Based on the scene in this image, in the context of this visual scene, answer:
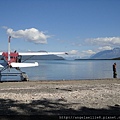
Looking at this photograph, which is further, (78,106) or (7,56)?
(7,56)

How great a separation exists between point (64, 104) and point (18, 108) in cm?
160

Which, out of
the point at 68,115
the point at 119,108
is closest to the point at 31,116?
the point at 68,115

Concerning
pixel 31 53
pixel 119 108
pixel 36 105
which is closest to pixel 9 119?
pixel 36 105

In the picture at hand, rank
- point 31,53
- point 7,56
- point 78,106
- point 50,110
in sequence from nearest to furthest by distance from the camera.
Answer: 1. point 50,110
2. point 78,106
3. point 7,56
4. point 31,53

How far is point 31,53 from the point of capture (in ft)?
95.0

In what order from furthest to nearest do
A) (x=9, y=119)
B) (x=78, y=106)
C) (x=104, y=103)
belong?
(x=104, y=103), (x=78, y=106), (x=9, y=119)

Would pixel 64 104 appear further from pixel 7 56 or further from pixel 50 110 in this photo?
pixel 7 56

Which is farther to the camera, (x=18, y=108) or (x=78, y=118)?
(x=18, y=108)

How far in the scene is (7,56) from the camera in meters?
24.5

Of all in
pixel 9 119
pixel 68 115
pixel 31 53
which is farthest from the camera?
pixel 31 53

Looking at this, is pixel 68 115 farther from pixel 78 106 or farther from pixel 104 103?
pixel 104 103

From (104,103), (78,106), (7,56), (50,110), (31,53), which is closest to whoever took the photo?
(50,110)

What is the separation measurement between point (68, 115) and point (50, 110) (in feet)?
2.83

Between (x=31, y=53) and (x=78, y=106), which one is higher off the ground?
(x=31, y=53)
